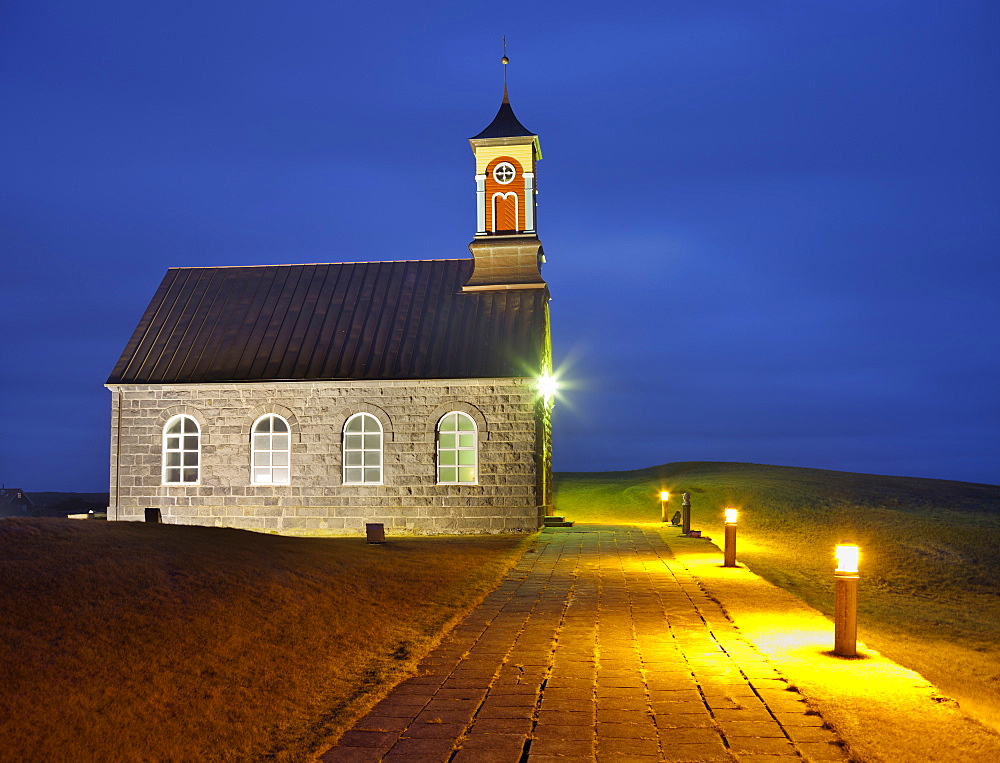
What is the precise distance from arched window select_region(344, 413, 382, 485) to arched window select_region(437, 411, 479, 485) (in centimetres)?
156

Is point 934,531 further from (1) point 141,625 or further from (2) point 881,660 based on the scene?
(1) point 141,625

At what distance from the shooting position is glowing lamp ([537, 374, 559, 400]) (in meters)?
22.2

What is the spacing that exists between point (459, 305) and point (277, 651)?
1687 cm

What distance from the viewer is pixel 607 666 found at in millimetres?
7605

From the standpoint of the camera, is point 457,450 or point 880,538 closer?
point 457,450

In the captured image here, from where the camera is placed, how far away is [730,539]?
14492 millimetres

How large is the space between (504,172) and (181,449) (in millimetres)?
11503

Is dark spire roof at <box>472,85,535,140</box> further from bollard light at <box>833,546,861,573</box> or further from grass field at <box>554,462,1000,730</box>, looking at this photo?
bollard light at <box>833,546,861,573</box>

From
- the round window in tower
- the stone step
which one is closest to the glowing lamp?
the stone step

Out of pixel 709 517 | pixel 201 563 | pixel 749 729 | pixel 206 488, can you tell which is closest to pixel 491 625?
pixel 201 563

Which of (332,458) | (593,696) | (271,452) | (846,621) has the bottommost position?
(593,696)

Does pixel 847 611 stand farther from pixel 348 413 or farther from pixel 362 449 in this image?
pixel 348 413

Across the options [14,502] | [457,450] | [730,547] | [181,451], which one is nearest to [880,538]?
[730,547]

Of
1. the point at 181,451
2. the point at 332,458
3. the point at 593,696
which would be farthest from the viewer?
the point at 181,451
